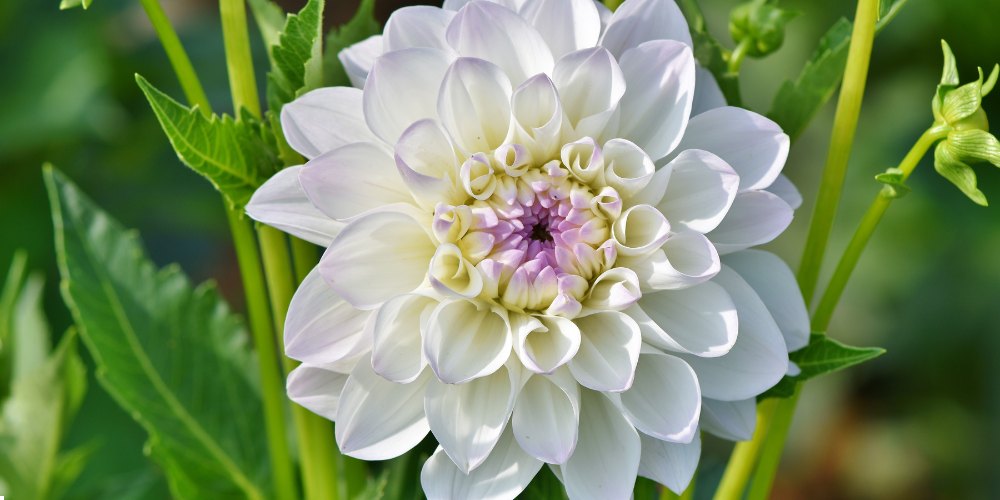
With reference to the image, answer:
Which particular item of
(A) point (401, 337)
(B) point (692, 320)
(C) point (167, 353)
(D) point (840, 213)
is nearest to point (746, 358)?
(B) point (692, 320)

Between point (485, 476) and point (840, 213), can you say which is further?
point (840, 213)

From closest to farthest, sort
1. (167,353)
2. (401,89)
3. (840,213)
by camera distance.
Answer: (401,89)
(167,353)
(840,213)

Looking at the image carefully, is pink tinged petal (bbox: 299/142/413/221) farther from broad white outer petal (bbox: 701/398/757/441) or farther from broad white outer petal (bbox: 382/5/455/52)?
broad white outer petal (bbox: 701/398/757/441)

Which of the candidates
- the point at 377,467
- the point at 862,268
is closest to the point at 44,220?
the point at 377,467

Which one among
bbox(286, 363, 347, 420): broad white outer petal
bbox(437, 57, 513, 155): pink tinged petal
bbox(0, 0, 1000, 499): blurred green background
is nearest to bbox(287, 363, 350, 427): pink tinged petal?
bbox(286, 363, 347, 420): broad white outer petal

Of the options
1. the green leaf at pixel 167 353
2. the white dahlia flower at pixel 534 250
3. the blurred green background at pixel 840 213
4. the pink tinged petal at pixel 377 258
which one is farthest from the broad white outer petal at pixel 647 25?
the blurred green background at pixel 840 213

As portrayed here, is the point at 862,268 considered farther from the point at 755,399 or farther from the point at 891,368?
the point at 755,399

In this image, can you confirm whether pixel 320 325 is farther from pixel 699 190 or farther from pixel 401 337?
pixel 699 190
